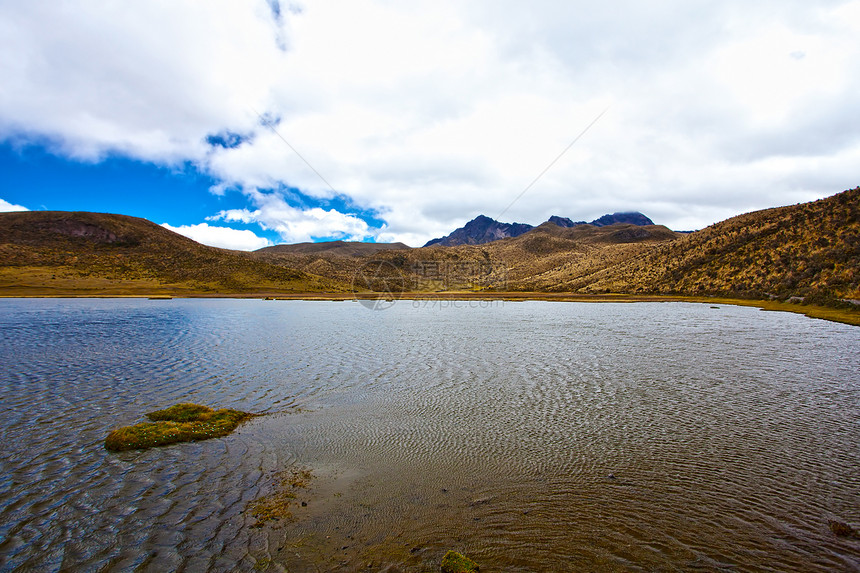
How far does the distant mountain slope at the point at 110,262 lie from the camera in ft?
377

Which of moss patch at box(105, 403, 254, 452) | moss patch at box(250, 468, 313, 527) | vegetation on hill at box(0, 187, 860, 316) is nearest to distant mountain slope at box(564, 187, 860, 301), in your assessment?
vegetation on hill at box(0, 187, 860, 316)

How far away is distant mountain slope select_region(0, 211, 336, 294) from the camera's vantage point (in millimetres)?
114812

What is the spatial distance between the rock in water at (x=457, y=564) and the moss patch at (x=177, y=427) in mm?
9343

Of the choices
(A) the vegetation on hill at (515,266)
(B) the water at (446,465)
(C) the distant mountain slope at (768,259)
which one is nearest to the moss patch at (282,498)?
(B) the water at (446,465)

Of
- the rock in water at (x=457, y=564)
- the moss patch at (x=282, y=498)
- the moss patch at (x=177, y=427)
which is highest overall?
the moss patch at (x=177, y=427)

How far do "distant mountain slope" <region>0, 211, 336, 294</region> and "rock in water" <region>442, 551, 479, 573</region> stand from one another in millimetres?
129731

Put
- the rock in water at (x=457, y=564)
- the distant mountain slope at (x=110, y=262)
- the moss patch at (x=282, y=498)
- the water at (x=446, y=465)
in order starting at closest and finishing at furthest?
the rock in water at (x=457, y=564)
the water at (x=446, y=465)
the moss patch at (x=282, y=498)
the distant mountain slope at (x=110, y=262)

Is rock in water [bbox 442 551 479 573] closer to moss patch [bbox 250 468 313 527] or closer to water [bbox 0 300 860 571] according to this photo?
water [bbox 0 300 860 571]

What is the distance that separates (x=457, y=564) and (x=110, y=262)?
169036 millimetres

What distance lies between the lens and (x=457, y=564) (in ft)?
22.1

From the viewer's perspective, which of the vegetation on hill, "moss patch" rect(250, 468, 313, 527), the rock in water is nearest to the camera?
the rock in water

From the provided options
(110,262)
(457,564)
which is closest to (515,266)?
(110,262)

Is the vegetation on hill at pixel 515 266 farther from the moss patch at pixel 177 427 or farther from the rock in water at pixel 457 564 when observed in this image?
the moss patch at pixel 177 427

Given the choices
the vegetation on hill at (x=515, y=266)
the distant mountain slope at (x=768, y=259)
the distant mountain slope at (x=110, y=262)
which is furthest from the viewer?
the distant mountain slope at (x=110, y=262)
